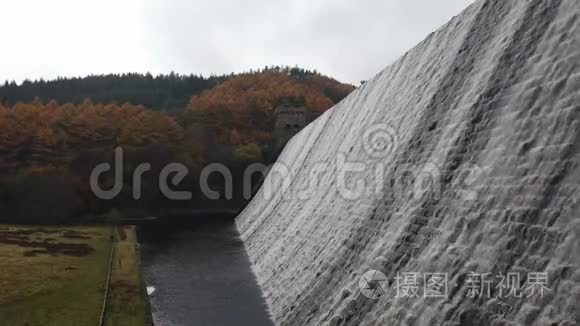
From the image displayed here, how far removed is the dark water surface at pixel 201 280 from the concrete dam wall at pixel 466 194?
1.85 m

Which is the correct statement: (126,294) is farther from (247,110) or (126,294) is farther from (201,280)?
(247,110)

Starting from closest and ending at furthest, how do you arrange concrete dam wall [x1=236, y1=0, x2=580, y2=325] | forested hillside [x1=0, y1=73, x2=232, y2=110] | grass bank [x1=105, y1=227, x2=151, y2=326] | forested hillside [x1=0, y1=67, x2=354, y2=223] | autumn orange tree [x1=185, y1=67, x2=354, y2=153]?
concrete dam wall [x1=236, y1=0, x2=580, y2=325], grass bank [x1=105, y1=227, x2=151, y2=326], forested hillside [x1=0, y1=67, x2=354, y2=223], autumn orange tree [x1=185, y1=67, x2=354, y2=153], forested hillside [x1=0, y1=73, x2=232, y2=110]

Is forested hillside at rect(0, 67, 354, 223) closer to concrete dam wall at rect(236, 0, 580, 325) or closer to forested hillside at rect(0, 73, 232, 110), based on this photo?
concrete dam wall at rect(236, 0, 580, 325)

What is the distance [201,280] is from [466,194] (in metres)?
16.1

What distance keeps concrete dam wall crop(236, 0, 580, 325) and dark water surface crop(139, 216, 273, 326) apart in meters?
1.85

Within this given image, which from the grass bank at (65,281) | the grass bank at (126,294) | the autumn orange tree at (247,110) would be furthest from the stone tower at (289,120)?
the grass bank at (126,294)

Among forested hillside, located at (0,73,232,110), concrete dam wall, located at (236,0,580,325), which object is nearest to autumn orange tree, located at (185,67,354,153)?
forested hillside, located at (0,73,232,110)

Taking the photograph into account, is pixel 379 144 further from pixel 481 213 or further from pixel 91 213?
pixel 91 213

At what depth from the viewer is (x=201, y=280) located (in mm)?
22125

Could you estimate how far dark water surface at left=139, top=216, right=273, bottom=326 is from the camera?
16.5 m

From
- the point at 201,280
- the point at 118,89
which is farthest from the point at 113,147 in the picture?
the point at 118,89

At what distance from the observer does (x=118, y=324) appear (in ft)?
50.4

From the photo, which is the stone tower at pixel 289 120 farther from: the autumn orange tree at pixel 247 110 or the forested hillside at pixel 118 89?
the forested hillside at pixel 118 89

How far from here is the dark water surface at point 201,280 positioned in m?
16.5
